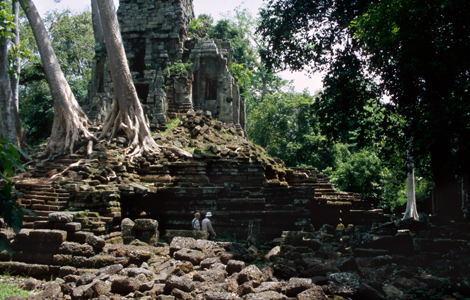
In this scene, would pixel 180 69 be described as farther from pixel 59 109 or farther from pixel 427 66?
pixel 427 66

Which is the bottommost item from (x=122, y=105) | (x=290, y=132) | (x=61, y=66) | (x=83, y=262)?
(x=83, y=262)

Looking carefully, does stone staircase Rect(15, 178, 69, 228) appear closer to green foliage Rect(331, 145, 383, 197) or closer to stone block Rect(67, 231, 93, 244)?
stone block Rect(67, 231, 93, 244)

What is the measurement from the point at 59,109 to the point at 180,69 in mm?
5623

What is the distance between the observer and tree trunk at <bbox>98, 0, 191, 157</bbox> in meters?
11.2

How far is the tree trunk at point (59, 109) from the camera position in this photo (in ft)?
36.9

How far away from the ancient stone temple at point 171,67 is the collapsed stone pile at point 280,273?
853 centimetres

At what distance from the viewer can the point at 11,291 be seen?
4.83m

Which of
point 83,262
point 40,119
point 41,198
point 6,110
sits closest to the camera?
point 83,262

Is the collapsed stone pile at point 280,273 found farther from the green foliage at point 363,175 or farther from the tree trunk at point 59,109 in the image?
the green foliage at point 363,175

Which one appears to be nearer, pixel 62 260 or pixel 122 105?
pixel 62 260

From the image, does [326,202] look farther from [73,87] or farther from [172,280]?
[73,87]

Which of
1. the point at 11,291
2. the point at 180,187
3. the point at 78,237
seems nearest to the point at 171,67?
the point at 180,187

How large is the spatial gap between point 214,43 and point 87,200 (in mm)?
10970

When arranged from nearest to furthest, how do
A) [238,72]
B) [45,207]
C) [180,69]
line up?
[45,207]
[180,69]
[238,72]
